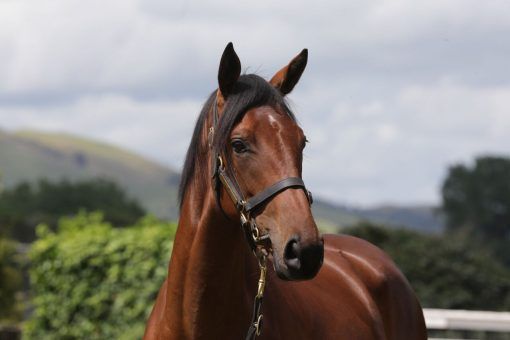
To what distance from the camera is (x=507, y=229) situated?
3056 inches

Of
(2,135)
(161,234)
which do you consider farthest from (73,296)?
(2,135)

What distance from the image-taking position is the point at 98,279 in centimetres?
1169

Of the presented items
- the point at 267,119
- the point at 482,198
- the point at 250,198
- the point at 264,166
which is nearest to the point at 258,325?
the point at 250,198

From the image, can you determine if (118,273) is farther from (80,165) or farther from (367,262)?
(80,165)

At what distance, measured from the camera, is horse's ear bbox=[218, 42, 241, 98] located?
14.0ft

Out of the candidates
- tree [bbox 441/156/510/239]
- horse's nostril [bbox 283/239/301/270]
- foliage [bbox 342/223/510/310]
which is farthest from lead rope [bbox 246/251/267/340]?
tree [bbox 441/156/510/239]

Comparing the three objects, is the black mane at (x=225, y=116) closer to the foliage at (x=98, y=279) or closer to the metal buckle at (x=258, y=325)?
the metal buckle at (x=258, y=325)

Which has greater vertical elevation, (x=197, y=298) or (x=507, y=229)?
(x=197, y=298)

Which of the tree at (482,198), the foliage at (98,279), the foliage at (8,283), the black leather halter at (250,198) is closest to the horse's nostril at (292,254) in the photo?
the black leather halter at (250,198)

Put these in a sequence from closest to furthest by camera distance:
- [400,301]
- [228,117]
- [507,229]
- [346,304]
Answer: [228,117]
[346,304]
[400,301]
[507,229]

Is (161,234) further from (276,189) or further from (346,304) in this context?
(276,189)

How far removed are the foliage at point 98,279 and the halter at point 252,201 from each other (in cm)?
673

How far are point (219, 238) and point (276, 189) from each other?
43 cm

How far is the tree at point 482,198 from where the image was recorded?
76.1 metres
